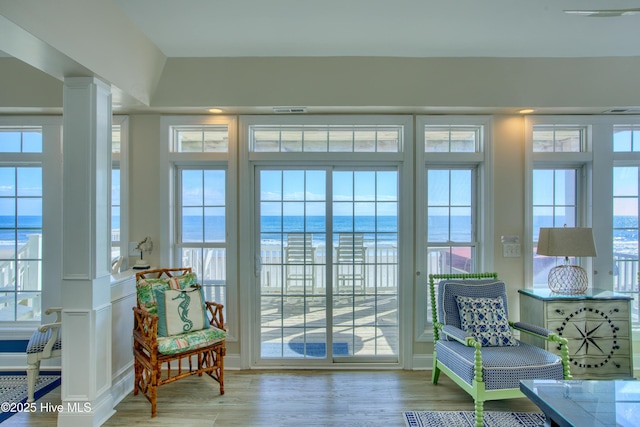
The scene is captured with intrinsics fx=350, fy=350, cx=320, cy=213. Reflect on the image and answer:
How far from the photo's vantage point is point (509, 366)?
2568 mm

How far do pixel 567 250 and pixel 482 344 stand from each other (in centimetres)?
119

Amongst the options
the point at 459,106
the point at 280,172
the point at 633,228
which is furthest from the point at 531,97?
the point at 280,172

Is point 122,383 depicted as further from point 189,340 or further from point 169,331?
point 189,340

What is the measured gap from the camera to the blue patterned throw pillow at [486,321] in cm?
291

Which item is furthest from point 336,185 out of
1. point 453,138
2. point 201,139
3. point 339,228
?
point 201,139

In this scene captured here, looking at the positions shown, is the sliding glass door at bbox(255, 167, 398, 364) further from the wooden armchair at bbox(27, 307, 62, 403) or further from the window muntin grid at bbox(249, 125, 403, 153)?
the wooden armchair at bbox(27, 307, 62, 403)

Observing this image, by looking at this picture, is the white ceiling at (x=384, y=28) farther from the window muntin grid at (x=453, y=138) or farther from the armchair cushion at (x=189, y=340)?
the armchair cushion at (x=189, y=340)

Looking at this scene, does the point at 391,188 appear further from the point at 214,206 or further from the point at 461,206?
the point at 214,206

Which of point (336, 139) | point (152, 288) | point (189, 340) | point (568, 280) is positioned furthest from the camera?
point (336, 139)

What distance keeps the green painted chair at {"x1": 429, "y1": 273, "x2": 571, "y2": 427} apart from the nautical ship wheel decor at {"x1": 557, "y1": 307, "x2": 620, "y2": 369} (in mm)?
335

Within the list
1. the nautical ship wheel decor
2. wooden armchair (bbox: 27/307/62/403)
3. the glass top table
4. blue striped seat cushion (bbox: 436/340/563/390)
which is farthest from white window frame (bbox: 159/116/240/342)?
the nautical ship wheel decor

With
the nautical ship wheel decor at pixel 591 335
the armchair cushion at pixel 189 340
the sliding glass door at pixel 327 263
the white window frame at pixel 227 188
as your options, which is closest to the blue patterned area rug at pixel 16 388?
the armchair cushion at pixel 189 340

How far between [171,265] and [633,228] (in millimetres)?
4786

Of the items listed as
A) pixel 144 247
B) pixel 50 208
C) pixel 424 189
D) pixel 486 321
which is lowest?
pixel 486 321
